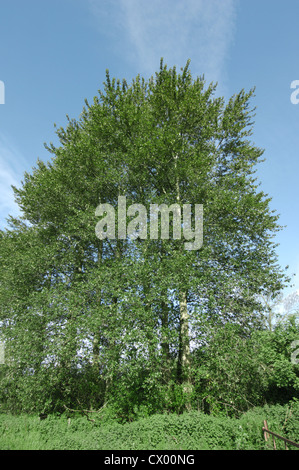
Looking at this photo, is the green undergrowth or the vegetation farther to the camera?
the vegetation

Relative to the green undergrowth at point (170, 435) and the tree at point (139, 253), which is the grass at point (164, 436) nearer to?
the green undergrowth at point (170, 435)

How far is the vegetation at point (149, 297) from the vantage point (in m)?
9.98

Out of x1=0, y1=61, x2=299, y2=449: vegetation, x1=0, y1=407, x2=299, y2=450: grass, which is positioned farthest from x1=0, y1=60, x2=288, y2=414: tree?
x1=0, y1=407, x2=299, y2=450: grass

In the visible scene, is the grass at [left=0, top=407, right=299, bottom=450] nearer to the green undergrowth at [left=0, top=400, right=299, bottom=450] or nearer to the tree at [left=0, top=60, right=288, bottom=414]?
the green undergrowth at [left=0, top=400, right=299, bottom=450]

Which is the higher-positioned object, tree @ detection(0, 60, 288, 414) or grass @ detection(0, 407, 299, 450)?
tree @ detection(0, 60, 288, 414)

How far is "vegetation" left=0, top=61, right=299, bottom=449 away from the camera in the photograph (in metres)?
9.98

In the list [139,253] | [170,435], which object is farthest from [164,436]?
[139,253]

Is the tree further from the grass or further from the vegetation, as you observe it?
the grass

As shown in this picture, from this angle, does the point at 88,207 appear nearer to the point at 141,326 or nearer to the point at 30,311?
the point at 30,311

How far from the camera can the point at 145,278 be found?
1149 centimetres

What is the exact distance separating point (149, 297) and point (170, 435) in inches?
197

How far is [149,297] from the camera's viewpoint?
10961 millimetres

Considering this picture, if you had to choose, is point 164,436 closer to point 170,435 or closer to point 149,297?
point 170,435

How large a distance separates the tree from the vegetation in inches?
3.8
